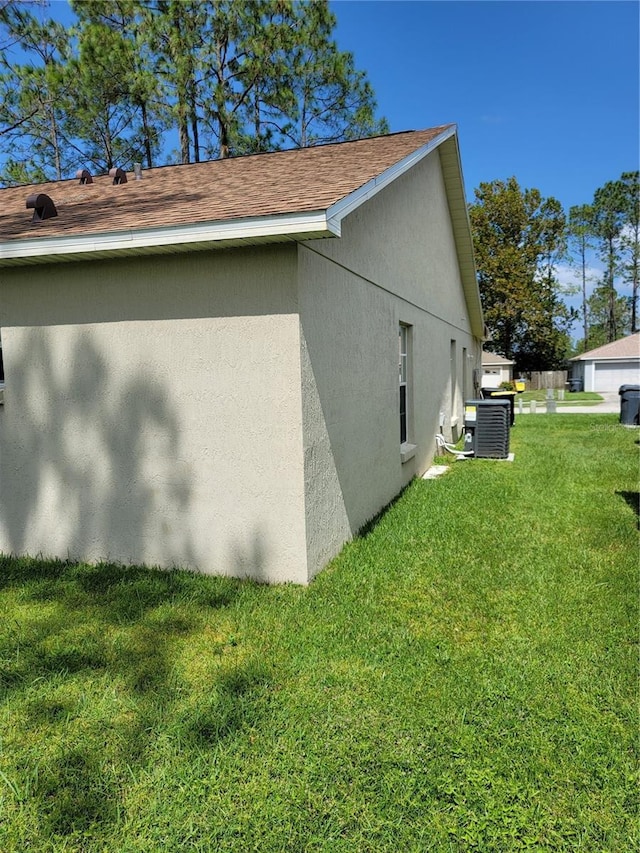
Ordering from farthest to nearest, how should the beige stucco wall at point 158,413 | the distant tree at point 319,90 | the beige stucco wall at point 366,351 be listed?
the distant tree at point 319,90, the beige stucco wall at point 366,351, the beige stucco wall at point 158,413

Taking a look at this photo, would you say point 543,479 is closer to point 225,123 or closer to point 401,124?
point 225,123

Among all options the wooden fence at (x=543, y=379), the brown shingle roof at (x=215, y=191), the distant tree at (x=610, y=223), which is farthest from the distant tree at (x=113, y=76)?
the distant tree at (x=610, y=223)

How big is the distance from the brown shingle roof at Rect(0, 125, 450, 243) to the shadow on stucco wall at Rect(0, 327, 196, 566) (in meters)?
1.13

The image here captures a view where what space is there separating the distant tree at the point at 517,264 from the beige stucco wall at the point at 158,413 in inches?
1460

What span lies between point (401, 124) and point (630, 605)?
20.6 metres

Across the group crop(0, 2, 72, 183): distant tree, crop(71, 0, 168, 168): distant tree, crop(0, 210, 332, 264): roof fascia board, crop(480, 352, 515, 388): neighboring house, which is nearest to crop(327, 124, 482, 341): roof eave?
crop(0, 210, 332, 264): roof fascia board

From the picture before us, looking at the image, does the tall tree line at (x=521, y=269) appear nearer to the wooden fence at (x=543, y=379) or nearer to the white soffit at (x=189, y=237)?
the wooden fence at (x=543, y=379)

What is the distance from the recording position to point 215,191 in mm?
5496

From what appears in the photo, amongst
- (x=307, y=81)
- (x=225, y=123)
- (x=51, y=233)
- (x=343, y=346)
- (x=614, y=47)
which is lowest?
A: (x=343, y=346)

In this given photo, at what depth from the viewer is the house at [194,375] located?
4.21 m

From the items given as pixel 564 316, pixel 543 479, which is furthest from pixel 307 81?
pixel 564 316

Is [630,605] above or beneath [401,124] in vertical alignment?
beneath

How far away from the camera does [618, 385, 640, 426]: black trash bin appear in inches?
617

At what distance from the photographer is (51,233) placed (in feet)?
14.6
